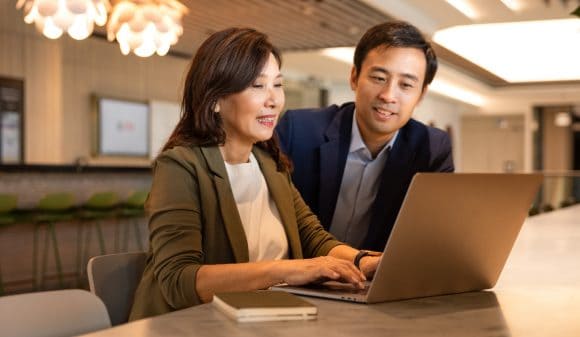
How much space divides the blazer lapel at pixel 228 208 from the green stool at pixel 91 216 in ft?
19.3

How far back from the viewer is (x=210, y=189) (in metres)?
1.83

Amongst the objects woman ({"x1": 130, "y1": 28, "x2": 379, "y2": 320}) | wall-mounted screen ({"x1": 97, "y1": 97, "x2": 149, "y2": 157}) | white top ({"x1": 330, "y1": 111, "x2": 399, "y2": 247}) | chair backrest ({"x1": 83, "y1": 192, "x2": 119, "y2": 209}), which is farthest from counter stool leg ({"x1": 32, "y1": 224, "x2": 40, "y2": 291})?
woman ({"x1": 130, "y1": 28, "x2": 379, "y2": 320})

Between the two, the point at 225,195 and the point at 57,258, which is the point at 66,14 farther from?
the point at 225,195

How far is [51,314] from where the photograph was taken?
1.40 m

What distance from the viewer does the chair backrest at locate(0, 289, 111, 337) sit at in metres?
1.33

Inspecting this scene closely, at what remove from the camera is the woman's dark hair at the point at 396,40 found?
237cm

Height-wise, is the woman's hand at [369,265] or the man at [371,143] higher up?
the man at [371,143]

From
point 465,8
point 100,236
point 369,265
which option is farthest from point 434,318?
point 465,8

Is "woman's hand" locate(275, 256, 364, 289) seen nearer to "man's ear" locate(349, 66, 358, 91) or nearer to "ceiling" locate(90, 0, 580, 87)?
"man's ear" locate(349, 66, 358, 91)

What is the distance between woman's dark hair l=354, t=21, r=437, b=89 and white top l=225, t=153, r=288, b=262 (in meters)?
0.64

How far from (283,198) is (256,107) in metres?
0.28

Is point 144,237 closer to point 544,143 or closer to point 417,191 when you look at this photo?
point 417,191

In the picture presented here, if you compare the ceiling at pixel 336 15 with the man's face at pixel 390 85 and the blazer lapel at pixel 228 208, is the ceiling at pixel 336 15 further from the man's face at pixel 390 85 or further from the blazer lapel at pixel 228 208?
the blazer lapel at pixel 228 208

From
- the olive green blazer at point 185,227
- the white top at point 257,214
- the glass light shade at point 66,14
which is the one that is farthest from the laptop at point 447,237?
the glass light shade at point 66,14
